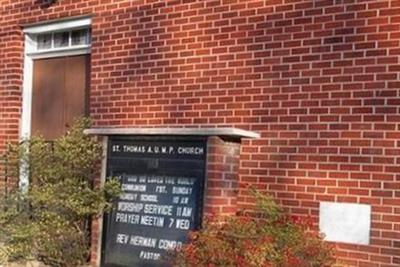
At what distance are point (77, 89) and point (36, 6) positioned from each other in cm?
126

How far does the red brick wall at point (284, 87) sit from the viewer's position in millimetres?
6152

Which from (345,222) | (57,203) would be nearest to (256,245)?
(345,222)

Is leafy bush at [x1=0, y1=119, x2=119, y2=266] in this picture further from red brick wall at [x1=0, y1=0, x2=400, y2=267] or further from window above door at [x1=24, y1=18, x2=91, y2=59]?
window above door at [x1=24, y1=18, x2=91, y2=59]

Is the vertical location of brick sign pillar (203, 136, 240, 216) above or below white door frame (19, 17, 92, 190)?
below

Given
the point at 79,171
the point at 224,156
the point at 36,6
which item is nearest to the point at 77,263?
the point at 79,171

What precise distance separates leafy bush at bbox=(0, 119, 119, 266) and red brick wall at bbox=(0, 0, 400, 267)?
0.74 metres

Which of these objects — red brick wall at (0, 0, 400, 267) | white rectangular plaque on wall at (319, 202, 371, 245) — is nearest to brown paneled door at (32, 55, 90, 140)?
red brick wall at (0, 0, 400, 267)

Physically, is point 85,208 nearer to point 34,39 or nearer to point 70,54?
point 70,54

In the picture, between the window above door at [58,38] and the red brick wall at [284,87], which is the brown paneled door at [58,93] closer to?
the window above door at [58,38]

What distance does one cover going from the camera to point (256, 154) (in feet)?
22.7

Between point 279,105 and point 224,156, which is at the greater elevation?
point 279,105

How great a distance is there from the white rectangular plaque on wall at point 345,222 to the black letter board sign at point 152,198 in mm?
1128

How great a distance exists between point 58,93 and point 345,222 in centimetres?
458

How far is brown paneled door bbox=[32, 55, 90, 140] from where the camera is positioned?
912cm
